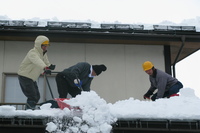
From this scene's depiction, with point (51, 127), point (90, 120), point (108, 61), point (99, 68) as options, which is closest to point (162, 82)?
point (99, 68)

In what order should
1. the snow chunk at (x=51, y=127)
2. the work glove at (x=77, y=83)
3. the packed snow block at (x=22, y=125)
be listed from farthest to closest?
the work glove at (x=77, y=83), the packed snow block at (x=22, y=125), the snow chunk at (x=51, y=127)

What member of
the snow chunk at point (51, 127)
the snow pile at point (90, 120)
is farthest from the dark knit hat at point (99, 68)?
the snow chunk at point (51, 127)

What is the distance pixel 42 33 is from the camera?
898cm

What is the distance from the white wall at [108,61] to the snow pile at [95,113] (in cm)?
382

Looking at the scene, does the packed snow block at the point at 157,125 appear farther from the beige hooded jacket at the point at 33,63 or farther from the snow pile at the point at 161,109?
the beige hooded jacket at the point at 33,63

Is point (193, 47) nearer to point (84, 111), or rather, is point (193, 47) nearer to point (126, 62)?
point (126, 62)

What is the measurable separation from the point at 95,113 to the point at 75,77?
167cm

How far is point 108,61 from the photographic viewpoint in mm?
9531

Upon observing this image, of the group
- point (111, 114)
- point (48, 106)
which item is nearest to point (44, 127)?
point (48, 106)

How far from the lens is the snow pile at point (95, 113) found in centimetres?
486

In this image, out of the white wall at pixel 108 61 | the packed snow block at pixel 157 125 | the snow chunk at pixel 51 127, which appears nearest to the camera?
the snow chunk at pixel 51 127

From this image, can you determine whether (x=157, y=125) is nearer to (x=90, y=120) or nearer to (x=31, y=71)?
(x=90, y=120)

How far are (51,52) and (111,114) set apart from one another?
4791 millimetres

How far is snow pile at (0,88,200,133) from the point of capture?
4.86m
